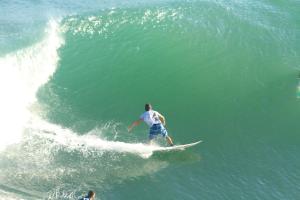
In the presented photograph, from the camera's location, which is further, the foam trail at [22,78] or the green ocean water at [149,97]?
the foam trail at [22,78]

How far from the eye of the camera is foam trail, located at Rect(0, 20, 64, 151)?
19.8m

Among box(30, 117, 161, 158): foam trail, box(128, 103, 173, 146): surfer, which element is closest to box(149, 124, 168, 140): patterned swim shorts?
box(128, 103, 173, 146): surfer

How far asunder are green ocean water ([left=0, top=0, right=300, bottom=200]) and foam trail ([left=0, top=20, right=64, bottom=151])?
0.07 meters

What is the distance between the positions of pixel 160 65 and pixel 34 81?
5.92 m

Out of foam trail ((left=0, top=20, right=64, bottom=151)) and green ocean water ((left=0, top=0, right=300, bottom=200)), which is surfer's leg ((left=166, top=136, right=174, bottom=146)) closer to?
green ocean water ((left=0, top=0, right=300, bottom=200))

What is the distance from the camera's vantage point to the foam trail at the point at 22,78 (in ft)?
65.0

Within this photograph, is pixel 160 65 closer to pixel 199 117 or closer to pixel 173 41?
pixel 173 41

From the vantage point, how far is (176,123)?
20188mm

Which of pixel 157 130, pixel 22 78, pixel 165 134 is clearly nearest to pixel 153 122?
pixel 157 130

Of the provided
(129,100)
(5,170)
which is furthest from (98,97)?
(5,170)

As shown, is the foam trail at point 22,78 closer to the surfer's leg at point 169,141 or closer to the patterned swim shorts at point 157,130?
the patterned swim shorts at point 157,130

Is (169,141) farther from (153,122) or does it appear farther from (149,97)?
(149,97)

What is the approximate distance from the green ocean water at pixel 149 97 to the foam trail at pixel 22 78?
0.07 meters

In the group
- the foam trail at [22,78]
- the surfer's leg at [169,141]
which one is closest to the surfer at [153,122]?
the surfer's leg at [169,141]
